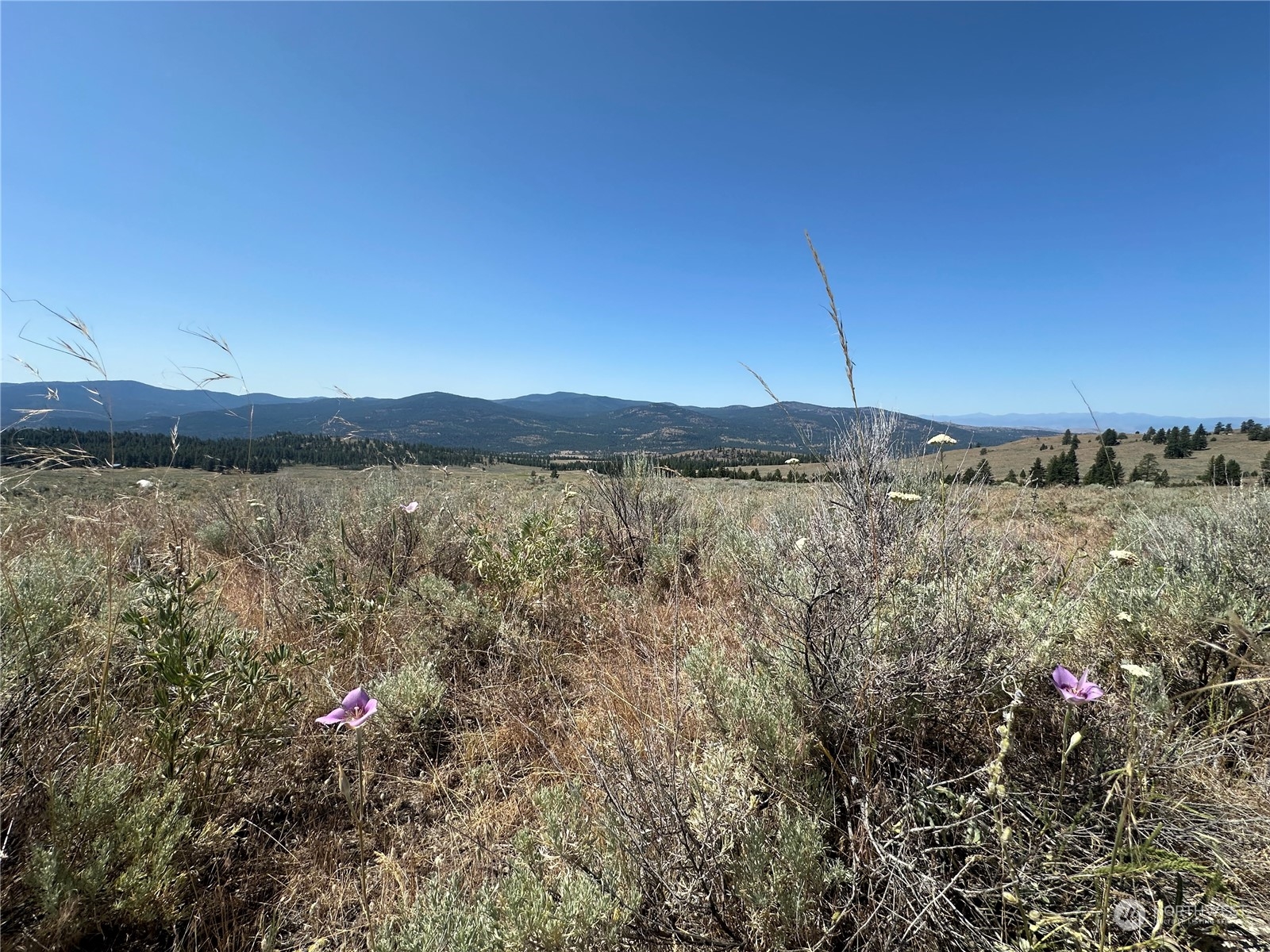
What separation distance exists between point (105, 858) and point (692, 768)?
1.77 metres

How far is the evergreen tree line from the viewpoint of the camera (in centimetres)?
272

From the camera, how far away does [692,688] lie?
7.62 ft

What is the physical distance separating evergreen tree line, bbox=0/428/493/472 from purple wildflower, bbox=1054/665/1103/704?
4.11 meters

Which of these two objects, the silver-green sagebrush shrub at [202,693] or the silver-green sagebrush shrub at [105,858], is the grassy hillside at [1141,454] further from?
the silver-green sagebrush shrub at [105,858]

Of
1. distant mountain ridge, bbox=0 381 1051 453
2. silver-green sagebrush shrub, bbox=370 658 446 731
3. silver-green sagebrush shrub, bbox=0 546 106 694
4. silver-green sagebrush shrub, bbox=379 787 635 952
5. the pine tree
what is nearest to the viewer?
silver-green sagebrush shrub, bbox=379 787 635 952

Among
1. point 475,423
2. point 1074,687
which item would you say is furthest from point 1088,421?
point 475,423

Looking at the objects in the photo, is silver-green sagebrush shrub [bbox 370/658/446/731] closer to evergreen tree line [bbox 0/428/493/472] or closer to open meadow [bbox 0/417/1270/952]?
open meadow [bbox 0/417/1270/952]

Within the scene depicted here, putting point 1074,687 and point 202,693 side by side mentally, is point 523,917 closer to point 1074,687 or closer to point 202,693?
point 202,693

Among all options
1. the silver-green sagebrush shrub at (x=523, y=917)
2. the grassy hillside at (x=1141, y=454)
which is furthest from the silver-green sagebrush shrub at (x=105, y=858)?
the grassy hillside at (x=1141, y=454)

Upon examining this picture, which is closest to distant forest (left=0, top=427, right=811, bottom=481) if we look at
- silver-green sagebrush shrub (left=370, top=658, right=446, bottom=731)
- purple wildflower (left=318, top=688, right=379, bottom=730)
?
→ silver-green sagebrush shrub (left=370, top=658, right=446, bottom=731)

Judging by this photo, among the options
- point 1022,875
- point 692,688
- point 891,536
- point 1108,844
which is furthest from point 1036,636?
point 692,688

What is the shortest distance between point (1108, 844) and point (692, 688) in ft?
4.69

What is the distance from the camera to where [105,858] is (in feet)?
4.56

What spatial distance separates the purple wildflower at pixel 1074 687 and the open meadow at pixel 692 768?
36mm
